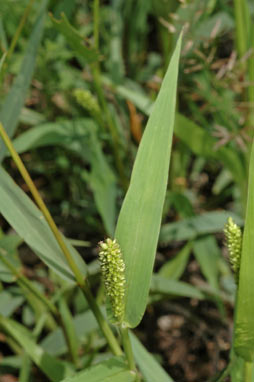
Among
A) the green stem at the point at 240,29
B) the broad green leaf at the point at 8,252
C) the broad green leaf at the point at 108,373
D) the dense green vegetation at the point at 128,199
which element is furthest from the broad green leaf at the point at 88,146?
the broad green leaf at the point at 108,373

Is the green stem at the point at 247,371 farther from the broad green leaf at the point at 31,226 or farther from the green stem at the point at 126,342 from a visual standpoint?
the broad green leaf at the point at 31,226

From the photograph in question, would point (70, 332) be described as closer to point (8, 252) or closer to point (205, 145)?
point (8, 252)

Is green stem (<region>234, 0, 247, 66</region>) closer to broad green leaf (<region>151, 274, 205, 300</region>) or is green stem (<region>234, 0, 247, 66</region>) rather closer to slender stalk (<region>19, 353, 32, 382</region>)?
broad green leaf (<region>151, 274, 205, 300</region>)

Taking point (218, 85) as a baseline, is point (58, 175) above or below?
below

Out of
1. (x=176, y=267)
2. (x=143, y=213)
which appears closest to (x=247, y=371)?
(x=143, y=213)

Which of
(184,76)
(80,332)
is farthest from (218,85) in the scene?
(80,332)

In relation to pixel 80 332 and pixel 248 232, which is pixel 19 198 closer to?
pixel 248 232
